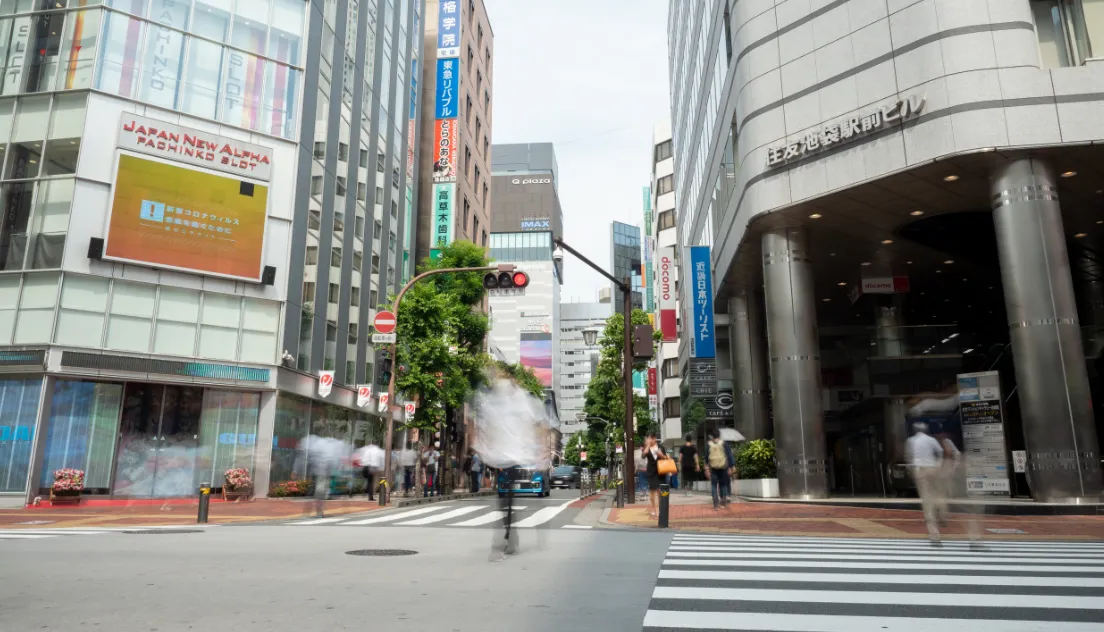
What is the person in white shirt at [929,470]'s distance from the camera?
10562 mm

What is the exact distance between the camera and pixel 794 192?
21516 millimetres

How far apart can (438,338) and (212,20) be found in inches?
578

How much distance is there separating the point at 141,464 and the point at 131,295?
216 inches

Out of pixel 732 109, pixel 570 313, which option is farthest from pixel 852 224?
pixel 570 313

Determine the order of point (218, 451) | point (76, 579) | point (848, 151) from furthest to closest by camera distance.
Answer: point (218, 451), point (848, 151), point (76, 579)

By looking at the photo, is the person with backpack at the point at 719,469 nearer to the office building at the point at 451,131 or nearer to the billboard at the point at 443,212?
the office building at the point at 451,131

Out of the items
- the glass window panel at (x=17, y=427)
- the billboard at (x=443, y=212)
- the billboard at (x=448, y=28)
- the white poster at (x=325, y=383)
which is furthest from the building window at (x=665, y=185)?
the glass window panel at (x=17, y=427)

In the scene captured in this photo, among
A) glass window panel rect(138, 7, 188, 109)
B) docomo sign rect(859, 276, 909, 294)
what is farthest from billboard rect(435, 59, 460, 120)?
docomo sign rect(859, 276, 909, 294)

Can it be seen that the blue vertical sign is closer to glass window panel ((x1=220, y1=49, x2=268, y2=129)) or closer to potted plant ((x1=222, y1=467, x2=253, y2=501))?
potted plant ((x1=222, y1=467, x2=253, y2=501))

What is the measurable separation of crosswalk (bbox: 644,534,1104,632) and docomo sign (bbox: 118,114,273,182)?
902 inches

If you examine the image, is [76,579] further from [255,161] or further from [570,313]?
[570,313]

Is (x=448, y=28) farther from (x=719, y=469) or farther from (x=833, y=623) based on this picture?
(x=833, y=623)

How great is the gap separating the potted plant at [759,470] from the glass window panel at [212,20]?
78.8ft

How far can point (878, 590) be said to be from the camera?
5930mm
